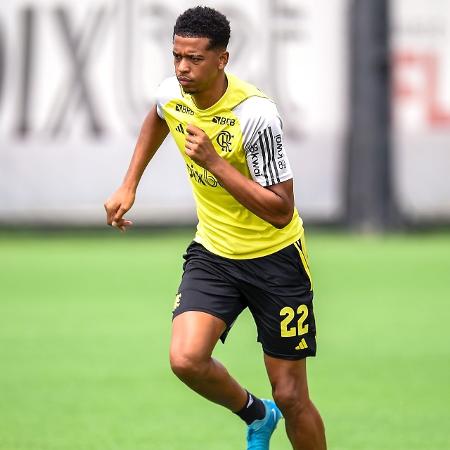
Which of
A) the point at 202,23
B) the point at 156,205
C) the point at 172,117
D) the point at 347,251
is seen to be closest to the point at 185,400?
the point at 172,117

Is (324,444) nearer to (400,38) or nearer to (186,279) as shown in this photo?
(186,279)

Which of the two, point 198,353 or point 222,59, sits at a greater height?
point 222,59

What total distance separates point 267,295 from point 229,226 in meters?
0.41

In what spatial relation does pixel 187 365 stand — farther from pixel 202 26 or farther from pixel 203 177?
pixel 202 26

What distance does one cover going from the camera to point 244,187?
236 inches

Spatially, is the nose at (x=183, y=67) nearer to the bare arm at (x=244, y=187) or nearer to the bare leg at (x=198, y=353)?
the bare arm at (x=244, y=187)

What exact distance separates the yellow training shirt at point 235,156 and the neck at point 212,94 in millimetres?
23

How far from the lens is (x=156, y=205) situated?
2059 centimetres

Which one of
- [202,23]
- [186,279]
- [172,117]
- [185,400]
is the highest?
[202,23]

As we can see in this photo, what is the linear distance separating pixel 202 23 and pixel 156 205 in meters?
14.5

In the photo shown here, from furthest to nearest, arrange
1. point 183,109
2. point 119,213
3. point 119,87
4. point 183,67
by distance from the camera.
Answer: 1. point 119,87
2. point 119,213
3. point 183,109
4. point 183,67

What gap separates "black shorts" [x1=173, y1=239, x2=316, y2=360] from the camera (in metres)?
6.44

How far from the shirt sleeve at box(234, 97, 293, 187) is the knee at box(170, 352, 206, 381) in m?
0.92

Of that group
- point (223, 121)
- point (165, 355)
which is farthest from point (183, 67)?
point (165, 355)
